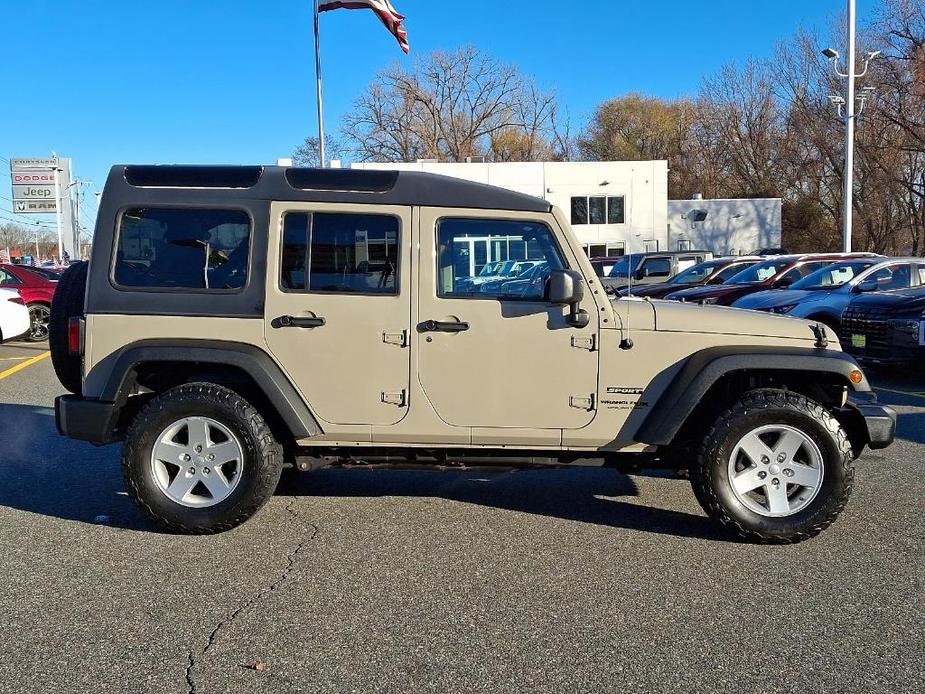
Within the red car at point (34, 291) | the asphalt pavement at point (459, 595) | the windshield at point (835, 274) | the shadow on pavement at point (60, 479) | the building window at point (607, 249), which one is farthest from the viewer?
the building window at point (607, 249)

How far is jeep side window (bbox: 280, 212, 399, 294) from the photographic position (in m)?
4.61

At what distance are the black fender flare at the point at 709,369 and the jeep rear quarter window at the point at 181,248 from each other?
250 cm

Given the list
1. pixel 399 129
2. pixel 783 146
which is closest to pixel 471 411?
pixel 783 146

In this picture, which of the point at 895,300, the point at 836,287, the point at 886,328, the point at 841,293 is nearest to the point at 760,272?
the point at 836,287

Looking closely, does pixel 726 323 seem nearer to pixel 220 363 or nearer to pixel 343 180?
pixel 343 180

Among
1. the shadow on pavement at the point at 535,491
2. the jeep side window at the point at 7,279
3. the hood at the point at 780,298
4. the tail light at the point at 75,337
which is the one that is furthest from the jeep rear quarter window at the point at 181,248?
the jeep side window at the point at 7,279

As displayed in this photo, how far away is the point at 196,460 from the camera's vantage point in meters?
4.68

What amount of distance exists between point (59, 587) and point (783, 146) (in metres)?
52.9

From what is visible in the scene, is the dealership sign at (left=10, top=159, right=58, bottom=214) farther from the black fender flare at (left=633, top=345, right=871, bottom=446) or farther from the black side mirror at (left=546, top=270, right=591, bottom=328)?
the black fender flare at (left=633, top=345, right=871, bottom=446)

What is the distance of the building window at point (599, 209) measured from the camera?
4075 centimetres

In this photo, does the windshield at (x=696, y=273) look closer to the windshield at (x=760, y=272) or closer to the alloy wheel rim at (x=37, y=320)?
the windshield at (x=760, y=272)

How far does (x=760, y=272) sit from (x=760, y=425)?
13.2 metres

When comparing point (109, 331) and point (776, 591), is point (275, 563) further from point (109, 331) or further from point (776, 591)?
point (776, 591)

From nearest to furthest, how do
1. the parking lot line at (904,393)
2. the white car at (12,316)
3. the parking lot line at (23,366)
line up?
the parking lot line at (904,393)
the parking lot line at (23,366)
the white car at (12,316)
